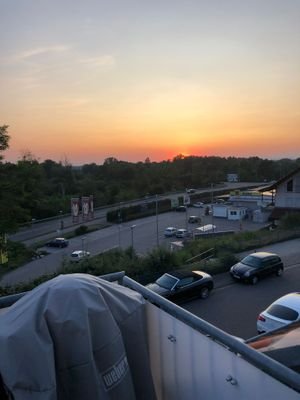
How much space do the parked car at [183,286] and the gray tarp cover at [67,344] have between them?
13286 mm

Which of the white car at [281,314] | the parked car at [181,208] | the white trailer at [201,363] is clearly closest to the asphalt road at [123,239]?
the parked car at [181,208]

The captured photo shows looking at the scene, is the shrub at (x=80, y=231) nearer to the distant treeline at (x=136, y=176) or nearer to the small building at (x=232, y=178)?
the distant treeline at (x=136, y=176)

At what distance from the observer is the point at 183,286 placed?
1630 centimetres

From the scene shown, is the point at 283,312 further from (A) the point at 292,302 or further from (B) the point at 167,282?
(B) the point at 167,282

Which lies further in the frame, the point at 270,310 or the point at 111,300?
the point at 270,310

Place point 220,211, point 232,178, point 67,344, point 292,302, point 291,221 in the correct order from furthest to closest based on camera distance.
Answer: point 232,178, point 220,211, point 291,221, point 292,302, point 67,344

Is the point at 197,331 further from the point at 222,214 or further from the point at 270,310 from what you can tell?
the point at 222,214

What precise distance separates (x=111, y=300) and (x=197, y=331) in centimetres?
64

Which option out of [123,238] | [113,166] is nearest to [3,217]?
[123,238]

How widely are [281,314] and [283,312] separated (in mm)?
77

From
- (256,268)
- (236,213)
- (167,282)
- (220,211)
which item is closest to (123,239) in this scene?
(236,213)

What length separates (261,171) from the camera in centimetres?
12419

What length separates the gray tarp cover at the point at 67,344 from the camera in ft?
7.63

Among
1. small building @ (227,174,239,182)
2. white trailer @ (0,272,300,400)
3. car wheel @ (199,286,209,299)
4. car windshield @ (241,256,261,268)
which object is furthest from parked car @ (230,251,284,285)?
small building @ (227,174,239,182)
